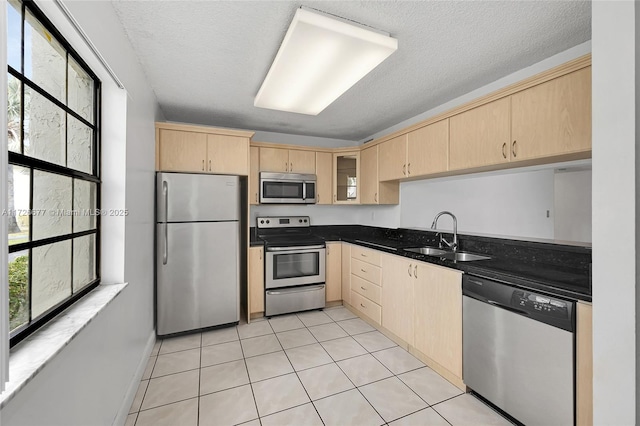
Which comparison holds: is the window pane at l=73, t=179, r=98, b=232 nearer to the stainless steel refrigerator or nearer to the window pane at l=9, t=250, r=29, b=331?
the window pane at l=9, t=250, r=29, b=331

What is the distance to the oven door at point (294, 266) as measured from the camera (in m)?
3.23

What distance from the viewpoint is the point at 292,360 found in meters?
2.33

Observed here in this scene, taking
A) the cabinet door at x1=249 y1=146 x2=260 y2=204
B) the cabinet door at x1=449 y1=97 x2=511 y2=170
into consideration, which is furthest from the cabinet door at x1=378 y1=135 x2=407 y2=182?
the cabinet door at x1=249 y1=146 x2=260 y2=204

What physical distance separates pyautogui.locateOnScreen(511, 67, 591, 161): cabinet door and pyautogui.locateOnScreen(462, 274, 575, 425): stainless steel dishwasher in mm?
920

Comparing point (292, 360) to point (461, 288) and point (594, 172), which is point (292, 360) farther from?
point (594, 172)

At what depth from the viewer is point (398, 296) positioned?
8.47ft

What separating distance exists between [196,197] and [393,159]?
2.19m

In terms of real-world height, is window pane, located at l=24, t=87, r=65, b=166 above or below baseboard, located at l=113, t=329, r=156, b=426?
above

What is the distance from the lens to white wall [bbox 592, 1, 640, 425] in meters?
0.94

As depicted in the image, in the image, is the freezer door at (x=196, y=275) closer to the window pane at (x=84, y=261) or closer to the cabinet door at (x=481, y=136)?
the window pane at (x=84, y=261)

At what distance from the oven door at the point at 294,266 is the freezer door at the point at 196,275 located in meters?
0.40

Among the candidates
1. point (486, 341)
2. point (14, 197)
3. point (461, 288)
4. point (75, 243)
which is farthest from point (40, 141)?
point (486, 341)

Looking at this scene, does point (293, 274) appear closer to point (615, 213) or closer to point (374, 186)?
point (374, 186)

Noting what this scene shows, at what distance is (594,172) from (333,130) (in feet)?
10.2
